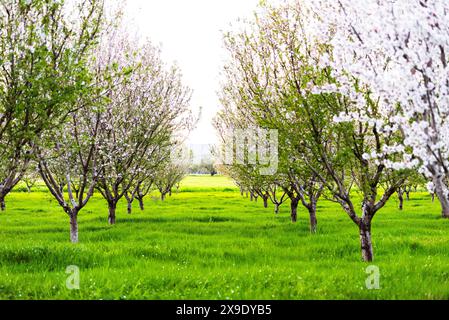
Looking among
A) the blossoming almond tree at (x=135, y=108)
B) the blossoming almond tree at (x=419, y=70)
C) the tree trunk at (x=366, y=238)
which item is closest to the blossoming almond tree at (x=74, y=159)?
the blossoming almond tree at (x=135, y=108)

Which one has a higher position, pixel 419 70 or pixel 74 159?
pixel 419 70

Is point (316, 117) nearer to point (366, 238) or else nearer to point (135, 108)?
point (366, 238)

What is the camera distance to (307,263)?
1277 cm

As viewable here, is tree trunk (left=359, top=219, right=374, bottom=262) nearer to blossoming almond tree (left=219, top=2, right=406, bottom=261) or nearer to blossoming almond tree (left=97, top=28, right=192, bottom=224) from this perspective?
blossoming almond tree (left=219, top=2, right=406, bottom=261)

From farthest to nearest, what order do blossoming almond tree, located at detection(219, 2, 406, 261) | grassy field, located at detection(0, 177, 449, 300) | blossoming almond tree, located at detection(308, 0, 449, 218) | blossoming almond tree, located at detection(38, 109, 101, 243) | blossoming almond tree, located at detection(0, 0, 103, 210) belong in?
1. blossoming almond tree, located at detection(38, 109, 101, 243)
2. blossoming almond tree, located at detection(219, 2, 406, 261)
3. blossoming almond tree, located at detection(0, 0, 103, 210)
4. grassy field, located at detection(0, 177, 449, 300)
5. blossoming almond tree, located at detection(308, 0, 449, 218)

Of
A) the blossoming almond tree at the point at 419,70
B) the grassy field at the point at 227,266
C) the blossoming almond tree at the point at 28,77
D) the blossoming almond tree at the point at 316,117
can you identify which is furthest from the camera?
the blossoming almond tree at the point at 316,117

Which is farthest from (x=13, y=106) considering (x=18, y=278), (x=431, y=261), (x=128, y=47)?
(x=431, y=261)

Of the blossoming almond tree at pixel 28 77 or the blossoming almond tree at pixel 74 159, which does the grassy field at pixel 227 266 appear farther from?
the blossoming almond tree at pixel 28 77

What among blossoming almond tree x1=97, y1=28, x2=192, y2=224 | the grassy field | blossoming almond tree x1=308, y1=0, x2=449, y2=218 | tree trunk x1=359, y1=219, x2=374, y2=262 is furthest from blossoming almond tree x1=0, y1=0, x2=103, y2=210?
tree trunk x1=359, y1=219, x2=374, y2=262

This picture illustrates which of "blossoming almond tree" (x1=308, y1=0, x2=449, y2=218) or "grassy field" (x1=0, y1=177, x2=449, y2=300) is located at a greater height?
"blossoming almond tree" (x1=308, y1=0, x2=449, y2=218)

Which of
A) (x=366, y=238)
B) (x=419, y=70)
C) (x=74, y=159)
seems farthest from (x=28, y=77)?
(x=366, y=238)

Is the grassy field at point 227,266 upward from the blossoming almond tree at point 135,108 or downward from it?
downward
